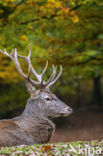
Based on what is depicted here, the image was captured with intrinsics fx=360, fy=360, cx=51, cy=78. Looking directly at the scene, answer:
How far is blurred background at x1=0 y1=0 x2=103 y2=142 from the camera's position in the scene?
35.6 ft

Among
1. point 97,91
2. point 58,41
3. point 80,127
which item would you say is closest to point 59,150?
point 58,41

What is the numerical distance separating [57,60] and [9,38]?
154 inches

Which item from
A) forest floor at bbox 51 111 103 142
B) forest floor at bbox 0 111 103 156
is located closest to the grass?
forest floor at bbox 0 111 103 156

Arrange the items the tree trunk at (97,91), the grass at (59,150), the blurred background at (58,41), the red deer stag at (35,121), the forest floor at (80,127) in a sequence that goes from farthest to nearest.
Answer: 1. the tree trunk at (97,91)
2. the forest floor at (80,127)
3. the blurred background at (58,41)
4. the red deer stag at (35,121)
5. the grass at (59,150)

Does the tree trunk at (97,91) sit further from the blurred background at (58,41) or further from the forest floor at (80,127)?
the blurred background at (58,41)

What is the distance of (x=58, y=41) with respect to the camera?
14688 millimetres

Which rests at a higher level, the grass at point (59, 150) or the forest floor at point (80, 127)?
the grass at point (59, 150)

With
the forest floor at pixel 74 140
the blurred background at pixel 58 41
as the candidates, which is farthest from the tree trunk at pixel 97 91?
the blurred background at pixel 58 41

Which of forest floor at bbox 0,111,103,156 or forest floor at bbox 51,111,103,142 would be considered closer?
forest floor at bbox 0,111,103,156

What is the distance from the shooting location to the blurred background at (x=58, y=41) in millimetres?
10859

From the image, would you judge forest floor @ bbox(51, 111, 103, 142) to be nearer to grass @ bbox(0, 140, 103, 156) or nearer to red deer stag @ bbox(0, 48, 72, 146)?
red deer stag @ bbox(0, 48, 72, 146)

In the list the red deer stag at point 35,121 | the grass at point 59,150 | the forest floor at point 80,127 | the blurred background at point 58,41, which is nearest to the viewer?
the grass at point 59,150

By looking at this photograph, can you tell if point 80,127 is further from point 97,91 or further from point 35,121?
point 35,121

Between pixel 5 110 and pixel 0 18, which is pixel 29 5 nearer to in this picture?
pixel 0 18
